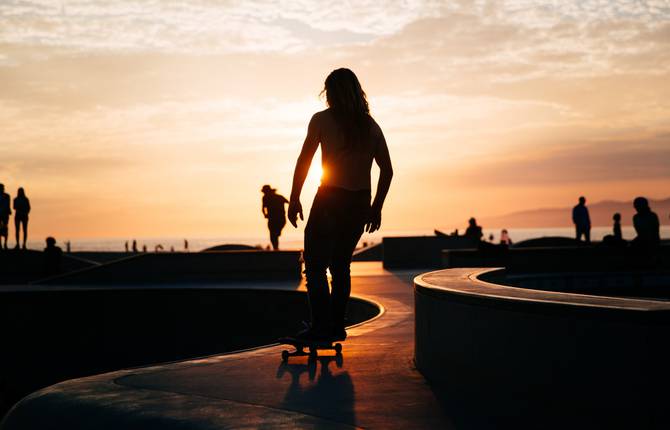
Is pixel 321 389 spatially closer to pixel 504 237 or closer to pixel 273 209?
pixel 504 237

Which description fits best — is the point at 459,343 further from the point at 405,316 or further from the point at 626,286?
the point at 626,286

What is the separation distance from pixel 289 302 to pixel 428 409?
1014cm

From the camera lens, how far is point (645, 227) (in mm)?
15750

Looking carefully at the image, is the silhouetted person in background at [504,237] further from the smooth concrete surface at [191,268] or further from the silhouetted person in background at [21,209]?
the silhouetted person in background at [21,209]

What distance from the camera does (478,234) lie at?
2795 centimetres

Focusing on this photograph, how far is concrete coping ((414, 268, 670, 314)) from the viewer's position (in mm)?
3557

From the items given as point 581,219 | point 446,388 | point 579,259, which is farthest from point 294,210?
point 581,219

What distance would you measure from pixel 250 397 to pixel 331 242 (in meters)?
1.64

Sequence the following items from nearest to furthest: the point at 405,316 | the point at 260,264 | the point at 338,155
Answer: the point at 338,155 → the point at 405,316 → the point at 260,264

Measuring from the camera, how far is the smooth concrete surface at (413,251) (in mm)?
25297

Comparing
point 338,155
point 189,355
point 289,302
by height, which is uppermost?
point 338,155

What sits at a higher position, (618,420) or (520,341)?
(520,341)

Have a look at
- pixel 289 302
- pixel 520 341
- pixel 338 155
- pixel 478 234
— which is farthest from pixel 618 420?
pixel 478 234

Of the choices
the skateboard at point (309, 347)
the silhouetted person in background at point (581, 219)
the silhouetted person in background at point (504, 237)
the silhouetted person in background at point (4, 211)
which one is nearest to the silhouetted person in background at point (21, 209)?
the silhouetted person in background at point (4, 211)
